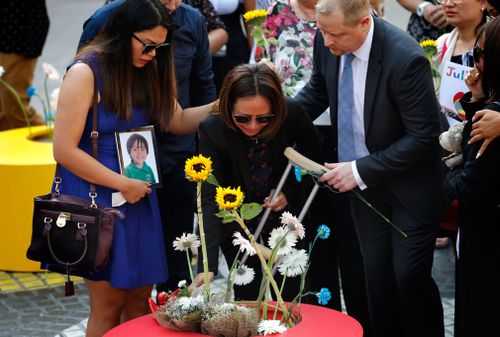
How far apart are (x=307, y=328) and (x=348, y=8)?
1418 millimetres

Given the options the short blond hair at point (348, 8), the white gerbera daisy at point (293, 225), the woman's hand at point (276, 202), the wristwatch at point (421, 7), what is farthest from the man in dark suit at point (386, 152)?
the wristwatch at point (421, 7)

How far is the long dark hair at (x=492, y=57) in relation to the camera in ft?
12.5

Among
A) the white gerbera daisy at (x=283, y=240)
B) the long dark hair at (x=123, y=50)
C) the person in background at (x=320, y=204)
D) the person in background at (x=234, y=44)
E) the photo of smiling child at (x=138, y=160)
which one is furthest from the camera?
the person in background at (x=234, y=44)

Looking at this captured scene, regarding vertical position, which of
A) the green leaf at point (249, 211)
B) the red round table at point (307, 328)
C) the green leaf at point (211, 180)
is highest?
the green leaf at point (211, 180)

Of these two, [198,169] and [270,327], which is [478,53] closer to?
[198,169]

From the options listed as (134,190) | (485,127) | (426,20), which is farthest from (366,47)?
(426,20)

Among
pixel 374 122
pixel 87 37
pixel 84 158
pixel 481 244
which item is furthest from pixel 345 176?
pixel 87 37

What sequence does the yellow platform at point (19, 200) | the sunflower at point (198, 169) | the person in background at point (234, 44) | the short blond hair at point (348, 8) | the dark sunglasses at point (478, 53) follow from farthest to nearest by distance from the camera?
the person in background at point (234, 44) → the yellow platform at point (19, 200) → the short blond hair at point (348, 8) → the dark sunglasses at point (478, 53) → the sunflower at point (198, 169)

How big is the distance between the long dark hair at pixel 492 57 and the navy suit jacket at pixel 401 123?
1.42ft

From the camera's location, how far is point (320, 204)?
5031 millimetres

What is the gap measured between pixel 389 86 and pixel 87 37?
1474 millimetres

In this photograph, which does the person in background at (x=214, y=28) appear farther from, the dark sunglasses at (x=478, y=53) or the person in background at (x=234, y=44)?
the dark sunglasses at (x=478, y=53)

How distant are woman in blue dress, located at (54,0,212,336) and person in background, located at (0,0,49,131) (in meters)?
3.83

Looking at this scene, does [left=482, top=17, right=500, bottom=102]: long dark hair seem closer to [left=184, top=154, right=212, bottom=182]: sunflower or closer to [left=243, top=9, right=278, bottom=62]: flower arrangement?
[left=184, top=154, right=212, bottom=182]: sunflower
